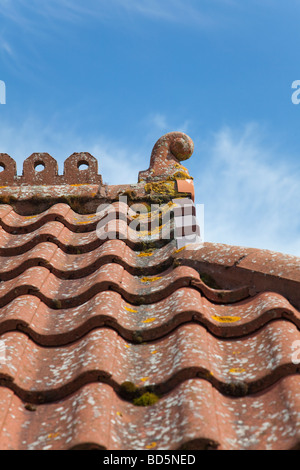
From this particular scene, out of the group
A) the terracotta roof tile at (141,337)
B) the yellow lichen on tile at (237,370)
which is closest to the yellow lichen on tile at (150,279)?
the terracotta roof tile at (141,337)

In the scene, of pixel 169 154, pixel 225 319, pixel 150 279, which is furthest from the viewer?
pixel 169 154

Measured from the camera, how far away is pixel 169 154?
571 centimetres

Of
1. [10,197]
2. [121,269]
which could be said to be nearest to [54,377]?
[121,269]

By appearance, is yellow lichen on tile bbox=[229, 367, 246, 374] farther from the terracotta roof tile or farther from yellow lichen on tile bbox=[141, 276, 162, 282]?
yellow lichen on tile bbox=[141, 276, 162, 282]

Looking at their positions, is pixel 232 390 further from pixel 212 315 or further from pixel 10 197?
pixel 10 197

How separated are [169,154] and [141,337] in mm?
2922

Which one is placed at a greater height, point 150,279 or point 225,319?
point 150,279

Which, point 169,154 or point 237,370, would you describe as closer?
point 237,370

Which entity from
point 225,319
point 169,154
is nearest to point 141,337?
point 225,319

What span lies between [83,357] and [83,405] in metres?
0.39

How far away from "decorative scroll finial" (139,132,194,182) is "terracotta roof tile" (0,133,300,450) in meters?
0.68

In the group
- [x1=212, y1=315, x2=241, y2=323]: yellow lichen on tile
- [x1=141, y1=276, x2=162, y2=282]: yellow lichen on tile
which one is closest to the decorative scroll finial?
[x1=141, y1=276, x2=162, y2=282]: yellow lichen on tile

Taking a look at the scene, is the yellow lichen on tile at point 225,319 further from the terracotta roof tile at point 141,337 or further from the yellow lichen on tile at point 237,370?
the yellow lichen on tile at point 237,370

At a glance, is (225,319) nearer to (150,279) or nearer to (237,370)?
(237,370)
